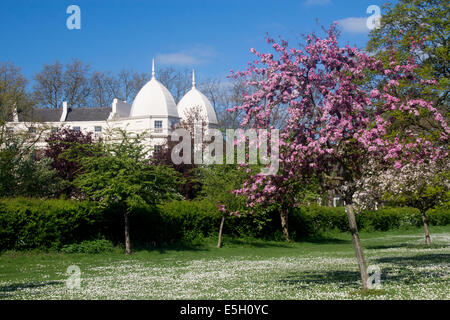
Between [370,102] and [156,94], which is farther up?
[156,94]

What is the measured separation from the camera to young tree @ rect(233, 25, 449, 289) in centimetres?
1369

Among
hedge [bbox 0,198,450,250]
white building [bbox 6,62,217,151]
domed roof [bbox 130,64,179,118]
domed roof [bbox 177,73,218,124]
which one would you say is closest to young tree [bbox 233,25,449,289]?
hedge [bbox 0,198,450,250]

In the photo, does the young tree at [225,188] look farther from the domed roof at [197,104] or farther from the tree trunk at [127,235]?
the domed roof at [197,104]

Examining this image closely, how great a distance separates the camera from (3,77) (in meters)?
52.6

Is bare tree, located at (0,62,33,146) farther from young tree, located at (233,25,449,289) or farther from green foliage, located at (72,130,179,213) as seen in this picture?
young tree, located at (233,25,449,289)

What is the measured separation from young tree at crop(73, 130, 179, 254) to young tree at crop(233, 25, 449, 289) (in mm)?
17996

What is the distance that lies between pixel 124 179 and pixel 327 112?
65.0ft

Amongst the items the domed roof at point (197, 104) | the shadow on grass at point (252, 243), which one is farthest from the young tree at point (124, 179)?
the domed roof at point (197, 104)

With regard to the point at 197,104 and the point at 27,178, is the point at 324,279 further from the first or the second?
the point at 197,104

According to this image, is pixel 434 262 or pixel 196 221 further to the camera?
pixel 196 221

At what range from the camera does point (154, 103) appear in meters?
81.6

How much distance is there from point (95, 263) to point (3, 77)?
1313 inches
